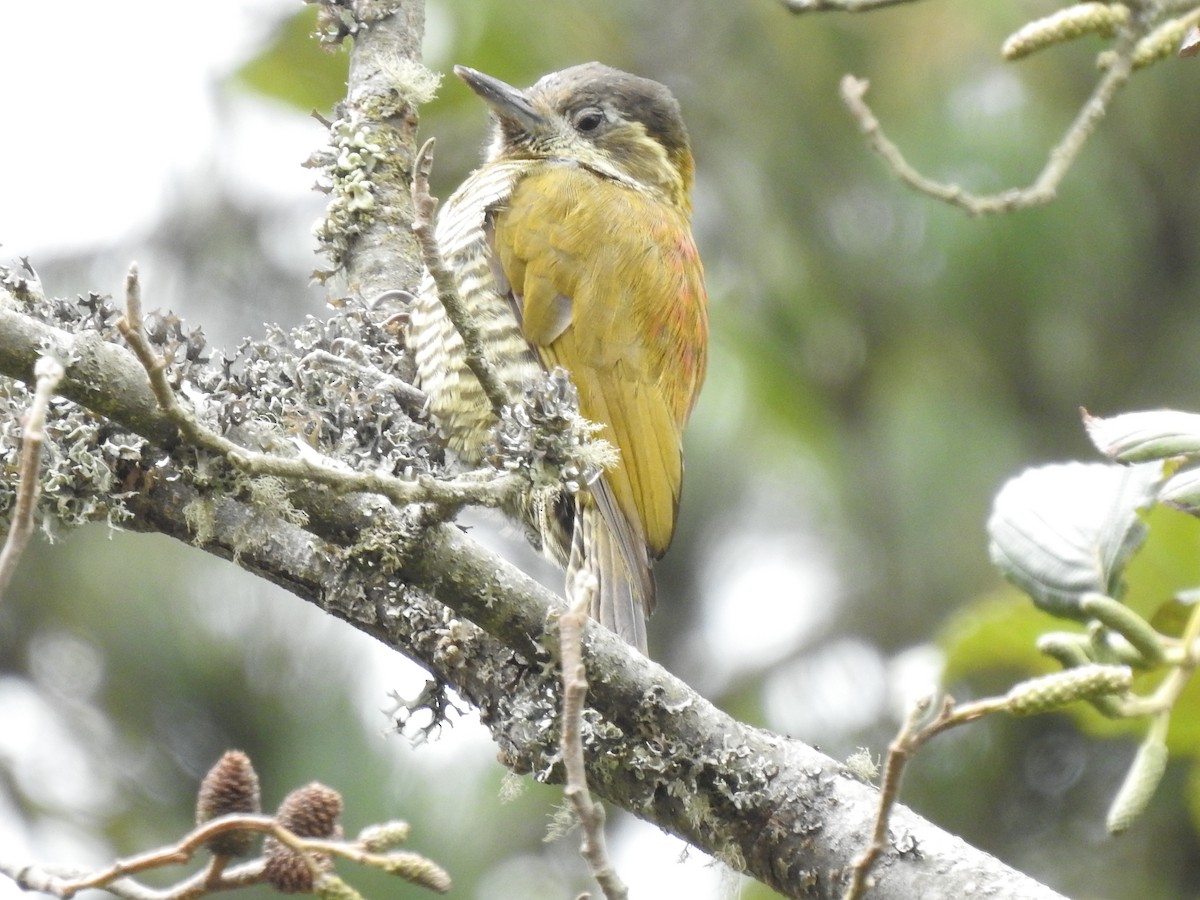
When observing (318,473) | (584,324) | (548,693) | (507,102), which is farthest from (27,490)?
(507,102)

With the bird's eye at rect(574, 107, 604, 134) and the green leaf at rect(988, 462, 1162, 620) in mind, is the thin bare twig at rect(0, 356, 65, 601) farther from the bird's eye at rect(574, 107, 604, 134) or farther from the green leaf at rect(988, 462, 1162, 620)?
the bird's eye at rect(574, 107, 604, 134)

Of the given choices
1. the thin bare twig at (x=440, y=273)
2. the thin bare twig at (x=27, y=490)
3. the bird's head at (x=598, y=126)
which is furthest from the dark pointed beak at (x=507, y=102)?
the thin bare twig at (x=27, y=490)

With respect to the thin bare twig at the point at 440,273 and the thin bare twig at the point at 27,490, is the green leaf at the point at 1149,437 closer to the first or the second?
the thin bare twig at the point at 440,273

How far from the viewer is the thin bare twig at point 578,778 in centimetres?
121

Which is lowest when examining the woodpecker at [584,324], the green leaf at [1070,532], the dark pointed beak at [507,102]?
the green leaf at [1070,532]

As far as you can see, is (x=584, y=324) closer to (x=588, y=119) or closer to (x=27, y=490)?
(x=588, y=119)

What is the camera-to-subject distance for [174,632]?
4.40m

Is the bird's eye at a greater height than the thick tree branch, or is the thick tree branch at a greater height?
the bird's eye

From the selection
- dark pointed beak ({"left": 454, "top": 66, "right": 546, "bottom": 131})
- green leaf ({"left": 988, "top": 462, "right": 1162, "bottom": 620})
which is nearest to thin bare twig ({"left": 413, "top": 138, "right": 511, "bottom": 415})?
green leaf ({"left": 988, "top": 462, "right": 1162, "bottom": 620})

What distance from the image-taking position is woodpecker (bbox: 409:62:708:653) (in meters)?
2.90

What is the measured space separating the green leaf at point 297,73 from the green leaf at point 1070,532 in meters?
3.80

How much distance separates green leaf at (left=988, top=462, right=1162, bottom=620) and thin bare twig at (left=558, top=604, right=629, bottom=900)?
0.58 m

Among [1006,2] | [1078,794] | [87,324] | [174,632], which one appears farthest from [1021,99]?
[87,324]

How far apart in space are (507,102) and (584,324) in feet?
2.50
